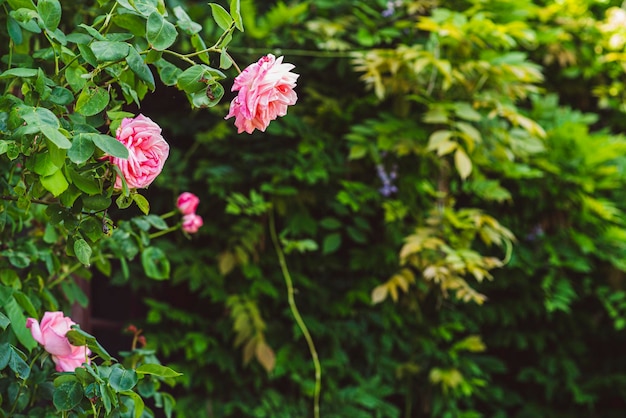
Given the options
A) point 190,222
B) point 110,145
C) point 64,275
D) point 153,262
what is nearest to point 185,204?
point 190,222

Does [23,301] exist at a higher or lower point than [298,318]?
higher

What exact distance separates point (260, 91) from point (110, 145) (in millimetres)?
201

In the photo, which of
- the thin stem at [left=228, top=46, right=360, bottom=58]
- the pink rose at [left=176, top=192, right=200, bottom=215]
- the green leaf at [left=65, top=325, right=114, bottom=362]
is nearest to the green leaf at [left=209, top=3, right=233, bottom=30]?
the green leaf at [left=65, top=325, right=114, bottom=362]

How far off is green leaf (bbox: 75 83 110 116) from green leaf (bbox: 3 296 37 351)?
14.5 inches

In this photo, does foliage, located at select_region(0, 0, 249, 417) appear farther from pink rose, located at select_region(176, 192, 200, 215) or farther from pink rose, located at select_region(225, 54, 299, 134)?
pink rose, located at select_region(176, 192, 200, 215)

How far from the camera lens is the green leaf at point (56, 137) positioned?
851 millimetres

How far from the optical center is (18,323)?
1158 mm

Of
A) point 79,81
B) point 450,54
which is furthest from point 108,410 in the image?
point 450,54

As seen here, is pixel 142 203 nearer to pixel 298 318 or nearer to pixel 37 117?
pixel 37 117

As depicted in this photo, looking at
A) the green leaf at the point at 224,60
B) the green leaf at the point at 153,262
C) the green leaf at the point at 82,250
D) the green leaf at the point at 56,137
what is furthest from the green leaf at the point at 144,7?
the green leaf at the point at 153,262

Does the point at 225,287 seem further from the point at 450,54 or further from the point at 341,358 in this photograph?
the point at 450,54

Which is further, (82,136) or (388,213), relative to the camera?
(388,213)

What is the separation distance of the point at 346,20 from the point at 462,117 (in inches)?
19.3

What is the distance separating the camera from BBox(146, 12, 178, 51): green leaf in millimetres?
945
